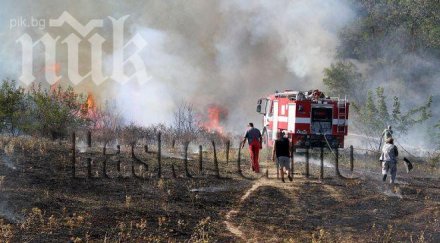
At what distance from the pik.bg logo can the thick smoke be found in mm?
675

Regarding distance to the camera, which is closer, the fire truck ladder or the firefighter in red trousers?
the firefighter in red trousers

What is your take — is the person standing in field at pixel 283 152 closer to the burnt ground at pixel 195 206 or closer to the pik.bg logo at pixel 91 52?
the burnt ground at pixel 195 206

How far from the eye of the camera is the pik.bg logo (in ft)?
136

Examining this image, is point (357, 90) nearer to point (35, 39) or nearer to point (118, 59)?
point (118, 59)

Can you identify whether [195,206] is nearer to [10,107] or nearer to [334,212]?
[334,212]

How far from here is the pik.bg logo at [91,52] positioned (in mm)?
41344

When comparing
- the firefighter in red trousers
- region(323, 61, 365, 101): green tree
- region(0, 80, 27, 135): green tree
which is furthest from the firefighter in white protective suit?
region(323, 61, 365, 101): green tree

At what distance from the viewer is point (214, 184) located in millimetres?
13852

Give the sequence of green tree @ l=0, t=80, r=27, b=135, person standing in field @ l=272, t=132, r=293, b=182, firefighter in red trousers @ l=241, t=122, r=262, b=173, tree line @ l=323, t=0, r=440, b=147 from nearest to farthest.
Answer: person standing in field @ l=272, t=132, r=293, b=182 → firefighter in red trousers @ l=241, t=122, r=262, b=173 → green tree @ l=0, t=80, r=27, b=135 → tree line @ l=323, t=0, r=440, b=147

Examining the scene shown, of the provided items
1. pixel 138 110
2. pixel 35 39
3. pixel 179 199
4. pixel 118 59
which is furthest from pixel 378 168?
pixel 35 39

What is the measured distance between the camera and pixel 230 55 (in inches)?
1599

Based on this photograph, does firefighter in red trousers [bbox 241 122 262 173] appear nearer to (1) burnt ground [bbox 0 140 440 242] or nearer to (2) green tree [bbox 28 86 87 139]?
(1) burnt ground [bbox 0 140 440 242]

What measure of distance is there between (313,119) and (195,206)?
9.68 m

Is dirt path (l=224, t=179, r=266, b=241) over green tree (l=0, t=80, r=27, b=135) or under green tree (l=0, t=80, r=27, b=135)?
under
